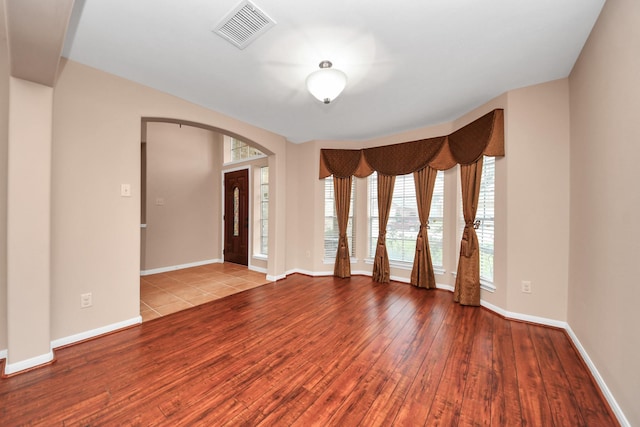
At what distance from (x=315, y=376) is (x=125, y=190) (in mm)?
2537

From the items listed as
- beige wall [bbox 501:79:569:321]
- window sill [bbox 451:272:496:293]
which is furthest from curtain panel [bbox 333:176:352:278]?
beige wall [bbox 501:79:569:321]

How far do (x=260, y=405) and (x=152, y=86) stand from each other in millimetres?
3154

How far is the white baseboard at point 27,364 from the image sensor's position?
1.78m

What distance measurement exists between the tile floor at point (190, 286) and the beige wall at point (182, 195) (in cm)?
44

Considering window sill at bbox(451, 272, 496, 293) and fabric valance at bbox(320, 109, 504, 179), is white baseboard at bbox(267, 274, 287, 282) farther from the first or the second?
window sill at bbox(451, 272, 496, 293)

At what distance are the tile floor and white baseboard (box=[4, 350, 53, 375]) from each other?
2.57 feet

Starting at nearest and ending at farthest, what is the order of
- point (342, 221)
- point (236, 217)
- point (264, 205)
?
1. point (342, 221)
2. point (264, 205)
3. point (236, 217)

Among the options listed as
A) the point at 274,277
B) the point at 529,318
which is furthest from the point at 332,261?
the point at 529,318

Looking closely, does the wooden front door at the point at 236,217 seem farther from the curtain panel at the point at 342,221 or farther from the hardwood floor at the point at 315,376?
the hardwood floor at the point at 315,376

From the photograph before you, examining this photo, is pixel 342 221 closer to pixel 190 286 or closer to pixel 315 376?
pixel 190 286

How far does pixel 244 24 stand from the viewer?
1.76 meters

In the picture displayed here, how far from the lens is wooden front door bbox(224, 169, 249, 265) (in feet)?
17.5

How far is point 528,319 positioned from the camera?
8.68 feet

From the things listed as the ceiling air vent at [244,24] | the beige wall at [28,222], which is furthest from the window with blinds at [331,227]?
the beige wall at [28,222]
